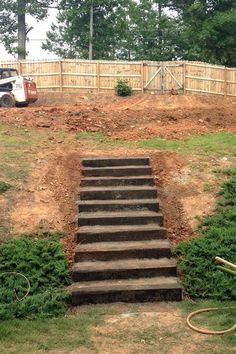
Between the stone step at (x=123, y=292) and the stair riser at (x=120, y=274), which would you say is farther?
the stair riser at (x=120, y=274)

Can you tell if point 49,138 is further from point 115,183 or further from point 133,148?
point 115,183

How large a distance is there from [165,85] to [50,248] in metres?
18.3

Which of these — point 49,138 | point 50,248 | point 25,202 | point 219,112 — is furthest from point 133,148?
point 219,112

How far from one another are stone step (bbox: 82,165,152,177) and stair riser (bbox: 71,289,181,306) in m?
3.19

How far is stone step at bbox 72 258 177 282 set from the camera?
22.3 feet

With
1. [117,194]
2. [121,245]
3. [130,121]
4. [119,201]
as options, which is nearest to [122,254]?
[121,245]

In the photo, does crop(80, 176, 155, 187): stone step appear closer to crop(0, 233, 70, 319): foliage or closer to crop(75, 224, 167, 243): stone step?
crop(75, 224, 167, 243): stone step

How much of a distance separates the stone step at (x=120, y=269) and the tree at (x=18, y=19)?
30182 millimetres

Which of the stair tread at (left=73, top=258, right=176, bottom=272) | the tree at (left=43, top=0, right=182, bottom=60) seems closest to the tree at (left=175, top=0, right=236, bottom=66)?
the tree at (left=43, top=0, right=182, bottom=60)

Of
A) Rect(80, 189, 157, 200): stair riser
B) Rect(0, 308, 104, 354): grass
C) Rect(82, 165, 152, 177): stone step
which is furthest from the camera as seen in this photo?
Rect(82, 165, 152, 177): stone step

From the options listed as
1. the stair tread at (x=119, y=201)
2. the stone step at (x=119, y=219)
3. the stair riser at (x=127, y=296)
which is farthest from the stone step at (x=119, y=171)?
the stair riser at (x=127, y=296)

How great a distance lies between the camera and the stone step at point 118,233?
7.48m

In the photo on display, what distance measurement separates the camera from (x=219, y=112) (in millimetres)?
15359

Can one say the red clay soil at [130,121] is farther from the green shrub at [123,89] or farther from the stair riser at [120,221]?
the green shrub at [123,89]
